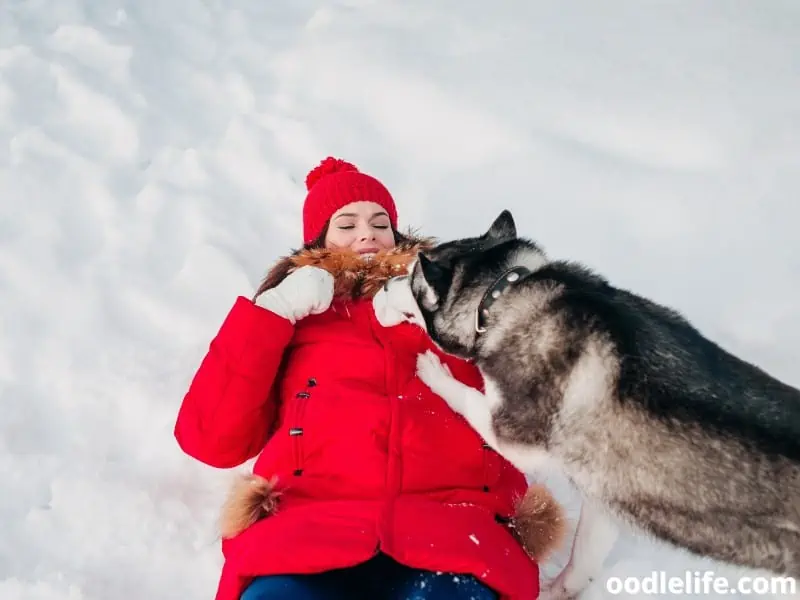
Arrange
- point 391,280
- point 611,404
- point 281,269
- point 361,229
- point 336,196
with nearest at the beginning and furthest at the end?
1. point 611,404
2. point 391,280
3. point 281,269
4. point 361,229
5. point 336,196

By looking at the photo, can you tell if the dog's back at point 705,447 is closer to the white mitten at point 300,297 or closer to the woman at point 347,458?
the woman at point 347,458

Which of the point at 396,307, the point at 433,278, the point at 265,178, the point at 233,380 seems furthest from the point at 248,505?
the point at 265,178

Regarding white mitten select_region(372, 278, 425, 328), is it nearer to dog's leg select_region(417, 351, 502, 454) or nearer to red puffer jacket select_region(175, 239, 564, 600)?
red puffer jacket select_region(175, 239, 564, 600)

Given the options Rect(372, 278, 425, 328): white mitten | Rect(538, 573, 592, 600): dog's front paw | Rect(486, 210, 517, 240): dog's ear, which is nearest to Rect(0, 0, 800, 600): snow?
Rect(538, 573, 592, 600): dog's front paw

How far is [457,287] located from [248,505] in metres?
1.16

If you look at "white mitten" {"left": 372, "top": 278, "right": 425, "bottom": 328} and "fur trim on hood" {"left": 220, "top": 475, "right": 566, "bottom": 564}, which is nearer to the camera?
"fur trim on hood" {"left": 220, "top": 475, "right": 566, "bottom": 564}

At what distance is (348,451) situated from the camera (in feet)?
7.84

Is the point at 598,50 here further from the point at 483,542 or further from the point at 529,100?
the point at 483,542

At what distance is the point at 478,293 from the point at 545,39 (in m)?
3.90

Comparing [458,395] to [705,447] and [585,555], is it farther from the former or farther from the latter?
[705,447]

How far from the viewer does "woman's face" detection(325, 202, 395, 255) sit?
3258 millimetres

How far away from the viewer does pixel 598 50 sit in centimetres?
573

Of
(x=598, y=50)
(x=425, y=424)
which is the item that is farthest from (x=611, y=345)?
(x=598, y=50)

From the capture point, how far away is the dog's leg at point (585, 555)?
8.48ft
